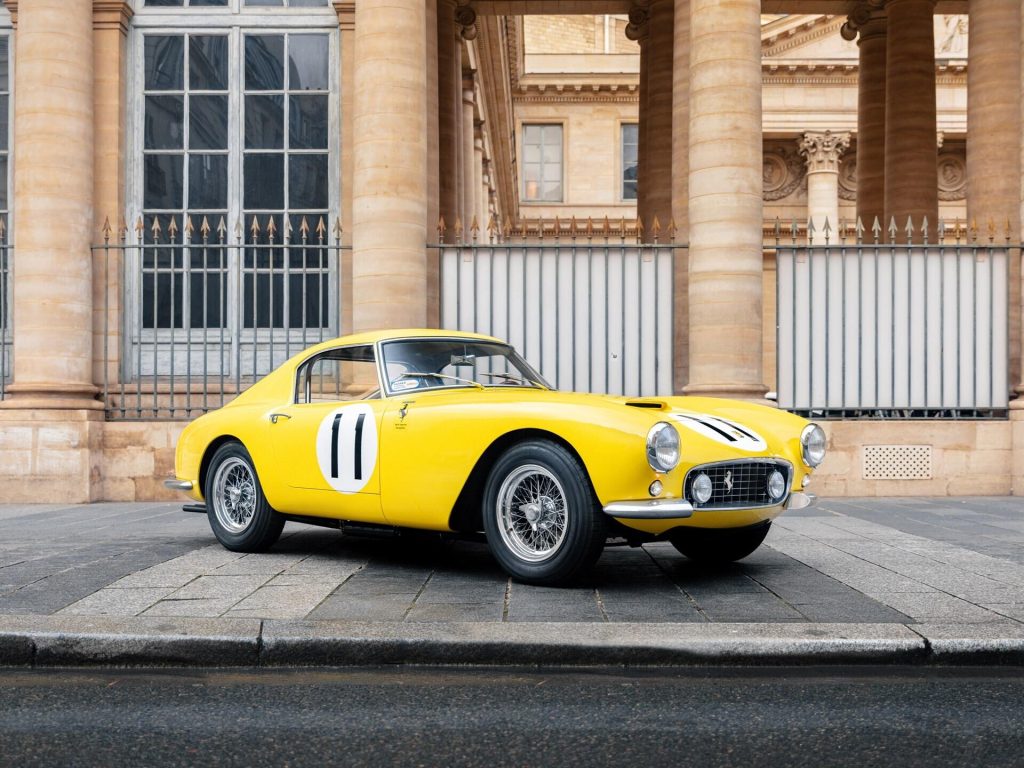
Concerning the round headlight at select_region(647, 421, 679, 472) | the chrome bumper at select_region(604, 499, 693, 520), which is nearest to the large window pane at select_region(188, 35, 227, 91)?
the round headlight at select_region(647, 421, 679, 472)

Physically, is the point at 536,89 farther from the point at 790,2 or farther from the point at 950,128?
the point at 790,2

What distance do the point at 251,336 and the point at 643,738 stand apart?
10.2 meters

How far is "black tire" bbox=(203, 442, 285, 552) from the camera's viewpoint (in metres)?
Answer: 6.68

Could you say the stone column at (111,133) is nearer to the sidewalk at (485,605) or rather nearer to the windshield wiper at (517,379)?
the sidewalk at (485,605)

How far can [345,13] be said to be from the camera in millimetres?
13203

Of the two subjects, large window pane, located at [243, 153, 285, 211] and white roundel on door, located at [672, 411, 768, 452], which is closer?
white roundel on door, located at [672, 411, 768, 452]

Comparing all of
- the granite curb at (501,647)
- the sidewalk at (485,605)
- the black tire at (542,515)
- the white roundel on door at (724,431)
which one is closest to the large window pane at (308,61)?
the sidewalk at (485,605)

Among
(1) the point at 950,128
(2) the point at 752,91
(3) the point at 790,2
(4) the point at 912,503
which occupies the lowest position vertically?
(4) the point at 912,503

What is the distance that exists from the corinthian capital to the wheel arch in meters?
35.8

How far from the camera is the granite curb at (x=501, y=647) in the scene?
13.6 feet

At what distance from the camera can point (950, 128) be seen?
37.9 m

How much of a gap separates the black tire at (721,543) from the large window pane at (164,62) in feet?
31.9

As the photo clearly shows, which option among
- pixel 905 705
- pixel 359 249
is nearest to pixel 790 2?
pixel 359 249

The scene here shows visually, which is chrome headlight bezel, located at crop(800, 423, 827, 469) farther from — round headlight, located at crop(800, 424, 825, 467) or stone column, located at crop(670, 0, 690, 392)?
stone column, located at crop(670, 0, 690, 392)
